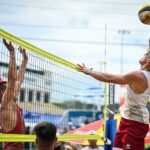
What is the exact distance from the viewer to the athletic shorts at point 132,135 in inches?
263

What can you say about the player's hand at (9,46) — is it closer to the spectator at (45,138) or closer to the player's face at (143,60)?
the player's face at (143,60)

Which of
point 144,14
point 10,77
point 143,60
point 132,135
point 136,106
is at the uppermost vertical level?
point 144,14

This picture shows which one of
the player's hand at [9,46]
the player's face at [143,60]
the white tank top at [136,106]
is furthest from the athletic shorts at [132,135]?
the player's hand at [9,46]

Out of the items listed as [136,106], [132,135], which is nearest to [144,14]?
[136,106]

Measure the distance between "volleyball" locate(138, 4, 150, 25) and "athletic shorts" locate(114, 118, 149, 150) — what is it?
56.5 inches

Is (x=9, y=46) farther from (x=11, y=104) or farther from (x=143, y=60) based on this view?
(x=143, y=60)

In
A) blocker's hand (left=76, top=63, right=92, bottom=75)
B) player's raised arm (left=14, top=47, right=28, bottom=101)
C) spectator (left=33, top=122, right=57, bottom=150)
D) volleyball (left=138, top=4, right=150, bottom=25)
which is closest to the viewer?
spectator (left=33, top=122, right=57, bottom=150)

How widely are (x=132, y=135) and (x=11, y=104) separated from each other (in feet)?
5.40

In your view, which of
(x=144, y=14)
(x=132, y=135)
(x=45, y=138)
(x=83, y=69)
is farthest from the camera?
(x=144, y=14)

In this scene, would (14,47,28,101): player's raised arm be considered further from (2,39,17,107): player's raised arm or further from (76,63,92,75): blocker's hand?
(76,63,92,75): blocker's hand

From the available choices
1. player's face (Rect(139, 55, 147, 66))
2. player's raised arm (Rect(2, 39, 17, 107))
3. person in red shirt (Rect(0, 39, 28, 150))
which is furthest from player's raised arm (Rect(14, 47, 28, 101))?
player's face (Rect(139, 55, 147, 66))

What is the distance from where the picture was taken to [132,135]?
21.9ft

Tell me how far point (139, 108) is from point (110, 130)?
5.46 ft

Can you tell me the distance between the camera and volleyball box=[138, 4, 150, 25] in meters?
7.09
